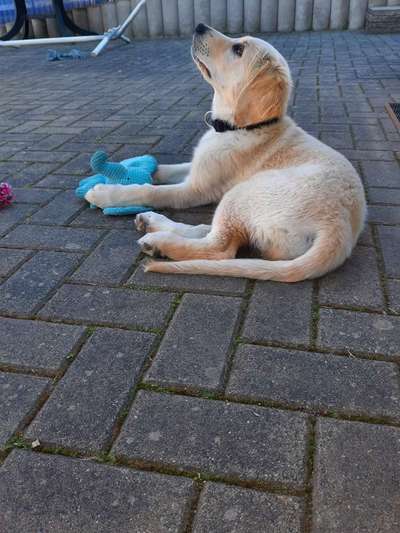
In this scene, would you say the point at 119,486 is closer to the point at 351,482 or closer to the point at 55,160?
the point at 351,482

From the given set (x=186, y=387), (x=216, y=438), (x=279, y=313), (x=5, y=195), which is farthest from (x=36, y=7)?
(x=216, y=438)

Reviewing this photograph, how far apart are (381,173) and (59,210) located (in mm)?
2312

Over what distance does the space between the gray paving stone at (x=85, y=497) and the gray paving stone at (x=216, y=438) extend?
0.09m

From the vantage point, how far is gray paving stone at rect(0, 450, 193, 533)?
1360 mm

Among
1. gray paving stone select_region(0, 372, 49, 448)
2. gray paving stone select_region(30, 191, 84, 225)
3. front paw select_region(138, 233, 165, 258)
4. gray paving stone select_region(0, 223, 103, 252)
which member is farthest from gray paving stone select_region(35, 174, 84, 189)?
gray paving stone select_region(0, 372, 49, 448)

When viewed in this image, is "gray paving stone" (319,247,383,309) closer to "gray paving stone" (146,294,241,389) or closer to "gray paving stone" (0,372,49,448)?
"gray paving stone" (146,294,241,389)

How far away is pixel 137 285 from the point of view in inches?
95.6

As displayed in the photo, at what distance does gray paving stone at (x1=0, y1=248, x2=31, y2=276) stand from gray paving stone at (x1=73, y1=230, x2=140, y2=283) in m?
0.36

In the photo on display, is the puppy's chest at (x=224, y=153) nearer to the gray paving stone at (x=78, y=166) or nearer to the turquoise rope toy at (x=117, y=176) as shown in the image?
the turquoise rope toy at (x=117, y=176)

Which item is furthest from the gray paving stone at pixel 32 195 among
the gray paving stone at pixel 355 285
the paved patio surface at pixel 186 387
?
the gray paving stone at pixel 355 285

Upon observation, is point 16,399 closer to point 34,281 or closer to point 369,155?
point 34,281

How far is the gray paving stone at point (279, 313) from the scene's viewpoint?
206 cm

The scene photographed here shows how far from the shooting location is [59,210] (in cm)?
326

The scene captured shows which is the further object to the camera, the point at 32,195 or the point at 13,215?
the point at 32,195
